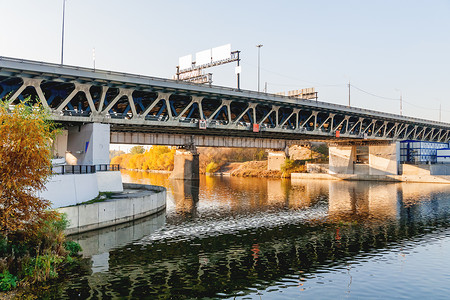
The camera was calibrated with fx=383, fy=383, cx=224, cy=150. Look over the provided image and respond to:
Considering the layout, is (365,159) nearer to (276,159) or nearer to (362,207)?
(276,159)

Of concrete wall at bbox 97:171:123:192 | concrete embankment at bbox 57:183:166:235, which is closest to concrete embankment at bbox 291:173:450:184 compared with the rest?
concrete embankment at bbox 57:183:166:235

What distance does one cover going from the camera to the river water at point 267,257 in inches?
710

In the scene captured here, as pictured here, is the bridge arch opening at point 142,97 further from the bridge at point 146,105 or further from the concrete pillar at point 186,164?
the concrete pillar at point 186,164

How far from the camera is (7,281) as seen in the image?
17.3 metres

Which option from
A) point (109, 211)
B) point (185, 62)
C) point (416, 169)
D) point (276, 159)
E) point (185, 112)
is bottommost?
point (109, 211)

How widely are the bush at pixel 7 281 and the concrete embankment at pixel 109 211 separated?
9.55 metres

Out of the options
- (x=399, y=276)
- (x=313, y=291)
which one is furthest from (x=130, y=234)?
(x=399, y=276)

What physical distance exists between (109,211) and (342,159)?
264 feet

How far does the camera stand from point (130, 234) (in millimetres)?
30328

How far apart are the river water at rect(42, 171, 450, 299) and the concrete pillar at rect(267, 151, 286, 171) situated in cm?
6776

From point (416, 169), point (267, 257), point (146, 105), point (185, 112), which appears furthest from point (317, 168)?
point (267, 257)

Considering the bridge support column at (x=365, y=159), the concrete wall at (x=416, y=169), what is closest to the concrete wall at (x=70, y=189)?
the bridge support column at (x=365, y=159)

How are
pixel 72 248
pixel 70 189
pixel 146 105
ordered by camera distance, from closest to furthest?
pixel 72 248 < pixel 70 189 < pixel 146 105

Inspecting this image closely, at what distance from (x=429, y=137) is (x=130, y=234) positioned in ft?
387
